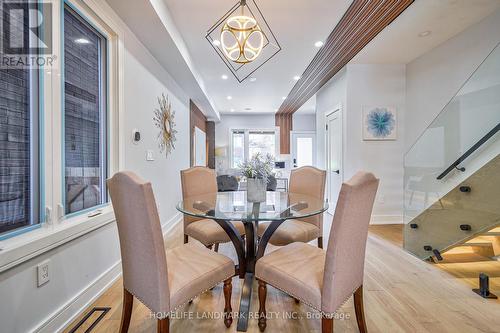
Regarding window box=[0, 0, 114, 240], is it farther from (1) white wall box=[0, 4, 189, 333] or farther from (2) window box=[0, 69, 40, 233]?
(1) white wall box=[0, 4, 189, 333]

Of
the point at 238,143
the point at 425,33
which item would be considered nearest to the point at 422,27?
the point at 425,33

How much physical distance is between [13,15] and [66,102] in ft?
1.76

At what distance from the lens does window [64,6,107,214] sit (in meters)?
1.70

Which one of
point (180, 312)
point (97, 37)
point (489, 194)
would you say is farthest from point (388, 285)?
point (97, 37)

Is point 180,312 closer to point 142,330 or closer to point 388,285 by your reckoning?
point 142,330

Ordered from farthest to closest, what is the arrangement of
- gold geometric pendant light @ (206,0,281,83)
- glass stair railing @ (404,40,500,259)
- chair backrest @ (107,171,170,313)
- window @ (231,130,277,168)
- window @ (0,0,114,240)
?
window @ (231,130,277,168) → glass stair railing @ (404,40,500,259) → gold geometric pendant light @ (206,0,281,83) → window @ (0,0,114,240) → chair backrest @ (107,171,170,313)

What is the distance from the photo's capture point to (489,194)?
7.23 feet

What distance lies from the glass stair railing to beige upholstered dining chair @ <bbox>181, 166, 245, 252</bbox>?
7.01 feet

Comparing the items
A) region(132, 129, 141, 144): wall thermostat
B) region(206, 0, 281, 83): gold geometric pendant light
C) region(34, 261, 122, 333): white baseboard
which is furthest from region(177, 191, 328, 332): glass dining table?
region(206, 0, 281, 83): gold geometric pendant light

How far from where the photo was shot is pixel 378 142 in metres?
3.85

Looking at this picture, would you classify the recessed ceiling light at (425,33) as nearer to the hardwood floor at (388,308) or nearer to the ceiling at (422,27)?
the ceiling at (422,27)

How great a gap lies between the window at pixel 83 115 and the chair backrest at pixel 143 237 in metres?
0.85

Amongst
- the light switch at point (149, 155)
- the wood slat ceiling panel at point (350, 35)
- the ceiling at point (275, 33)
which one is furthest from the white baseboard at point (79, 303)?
the wood slat ceiling panel at point (350, 35)

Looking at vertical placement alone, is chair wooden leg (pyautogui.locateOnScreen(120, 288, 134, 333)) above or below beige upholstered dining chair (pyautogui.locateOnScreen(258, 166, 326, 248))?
below
